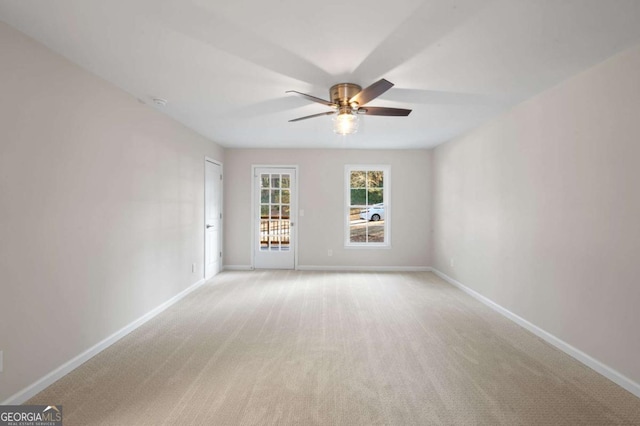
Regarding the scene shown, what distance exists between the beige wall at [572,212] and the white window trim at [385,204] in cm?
200

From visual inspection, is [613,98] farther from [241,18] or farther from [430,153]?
[430,153]

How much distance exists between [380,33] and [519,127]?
227cm

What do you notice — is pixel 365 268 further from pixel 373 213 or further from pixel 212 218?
pixel 212 218

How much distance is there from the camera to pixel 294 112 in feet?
11.9

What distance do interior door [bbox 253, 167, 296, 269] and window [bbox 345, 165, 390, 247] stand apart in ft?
3.97

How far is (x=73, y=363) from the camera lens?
238cm

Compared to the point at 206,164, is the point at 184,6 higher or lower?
higher

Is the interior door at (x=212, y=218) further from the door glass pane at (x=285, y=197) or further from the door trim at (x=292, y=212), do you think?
the door glass pane at (x=285, y=197)

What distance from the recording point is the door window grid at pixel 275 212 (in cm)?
603

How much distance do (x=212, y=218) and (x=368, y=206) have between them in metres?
2.97

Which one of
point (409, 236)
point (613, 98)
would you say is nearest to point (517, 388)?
point (613, 98)

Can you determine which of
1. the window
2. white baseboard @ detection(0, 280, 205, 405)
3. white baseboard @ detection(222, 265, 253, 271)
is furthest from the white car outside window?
white baseboard @ detection(0, 280, 205, 405)

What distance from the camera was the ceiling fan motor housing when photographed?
2.67 m

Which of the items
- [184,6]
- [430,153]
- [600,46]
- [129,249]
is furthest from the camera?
[430,153]
